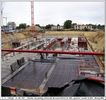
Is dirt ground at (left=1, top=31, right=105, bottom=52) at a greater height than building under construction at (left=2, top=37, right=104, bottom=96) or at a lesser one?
greater

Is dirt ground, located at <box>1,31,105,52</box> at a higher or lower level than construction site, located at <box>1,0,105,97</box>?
higher

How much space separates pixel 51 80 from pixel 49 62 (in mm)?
650

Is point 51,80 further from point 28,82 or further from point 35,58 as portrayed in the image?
point 35,58

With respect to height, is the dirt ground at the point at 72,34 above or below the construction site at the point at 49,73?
above

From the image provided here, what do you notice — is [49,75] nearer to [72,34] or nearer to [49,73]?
[49,73]

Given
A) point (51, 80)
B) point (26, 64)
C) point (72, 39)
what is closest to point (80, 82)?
point (51, 80)

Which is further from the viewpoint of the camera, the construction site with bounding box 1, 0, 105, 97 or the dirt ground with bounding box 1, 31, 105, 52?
the dirt ground with bounding box 1, 31, 105, 52

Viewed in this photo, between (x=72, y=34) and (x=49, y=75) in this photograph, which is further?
(x=72, y=34)

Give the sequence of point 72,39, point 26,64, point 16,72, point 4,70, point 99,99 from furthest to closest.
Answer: point 72,39
point 26,64
point 16,72
point 4,70
point 99,99

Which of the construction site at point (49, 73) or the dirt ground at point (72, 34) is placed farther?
the dirt ground at point (72, 34)

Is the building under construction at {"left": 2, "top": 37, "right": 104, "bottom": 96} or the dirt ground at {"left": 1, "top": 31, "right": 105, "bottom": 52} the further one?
the dirt ground at {"left": 1, "top": 31, "right": 105, "bottom": 52}

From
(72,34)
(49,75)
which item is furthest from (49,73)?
(72,34)

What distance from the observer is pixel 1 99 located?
0.98 meters

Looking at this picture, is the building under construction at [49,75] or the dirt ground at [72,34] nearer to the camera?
the building under construction at [49,75]
